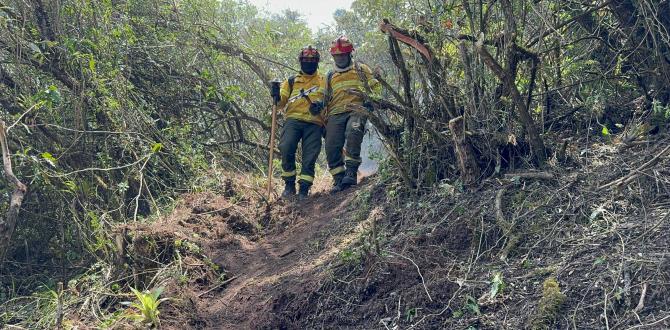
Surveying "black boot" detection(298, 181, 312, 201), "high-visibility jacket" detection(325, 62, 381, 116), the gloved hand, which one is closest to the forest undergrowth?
"black boot" detection(298, 181, 312, 201)

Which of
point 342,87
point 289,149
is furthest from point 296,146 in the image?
point 342,87

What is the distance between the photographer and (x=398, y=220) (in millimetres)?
5289

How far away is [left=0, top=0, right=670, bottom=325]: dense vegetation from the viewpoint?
5.07 meters

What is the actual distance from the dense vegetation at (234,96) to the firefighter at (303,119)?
2.47 ft

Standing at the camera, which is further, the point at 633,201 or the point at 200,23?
the point at 200,23

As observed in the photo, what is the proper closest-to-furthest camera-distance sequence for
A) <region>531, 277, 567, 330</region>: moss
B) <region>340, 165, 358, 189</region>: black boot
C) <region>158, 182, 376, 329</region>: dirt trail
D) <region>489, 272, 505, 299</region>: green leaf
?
1. <region>531, 277, 567, 330</region>: moss
2. <region>489, 272, 505, 299</region>: green leaf
3. <region>158, 182, 376, 329</region>: dirt trail
4. <region>340, 165, 358, 189</region>: black boot

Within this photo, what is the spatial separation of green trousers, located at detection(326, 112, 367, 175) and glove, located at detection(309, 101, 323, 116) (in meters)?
0.18

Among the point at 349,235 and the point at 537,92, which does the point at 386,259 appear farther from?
the point at 537,92

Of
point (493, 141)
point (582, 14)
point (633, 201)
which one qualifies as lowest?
point (633, 201)

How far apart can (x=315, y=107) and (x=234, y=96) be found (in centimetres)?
185

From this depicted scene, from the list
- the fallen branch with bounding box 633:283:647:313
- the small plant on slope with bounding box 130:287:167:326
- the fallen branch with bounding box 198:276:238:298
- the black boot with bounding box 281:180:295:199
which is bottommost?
the fallen branch with bounding box 198:276:238:298

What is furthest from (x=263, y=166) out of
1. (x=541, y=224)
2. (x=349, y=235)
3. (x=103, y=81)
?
(x=541, y=224)

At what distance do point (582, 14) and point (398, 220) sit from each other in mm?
2143

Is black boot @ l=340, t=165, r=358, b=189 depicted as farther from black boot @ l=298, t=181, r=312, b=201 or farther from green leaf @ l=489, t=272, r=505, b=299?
green leaf @ l=489, t=272, r=505, b=299
